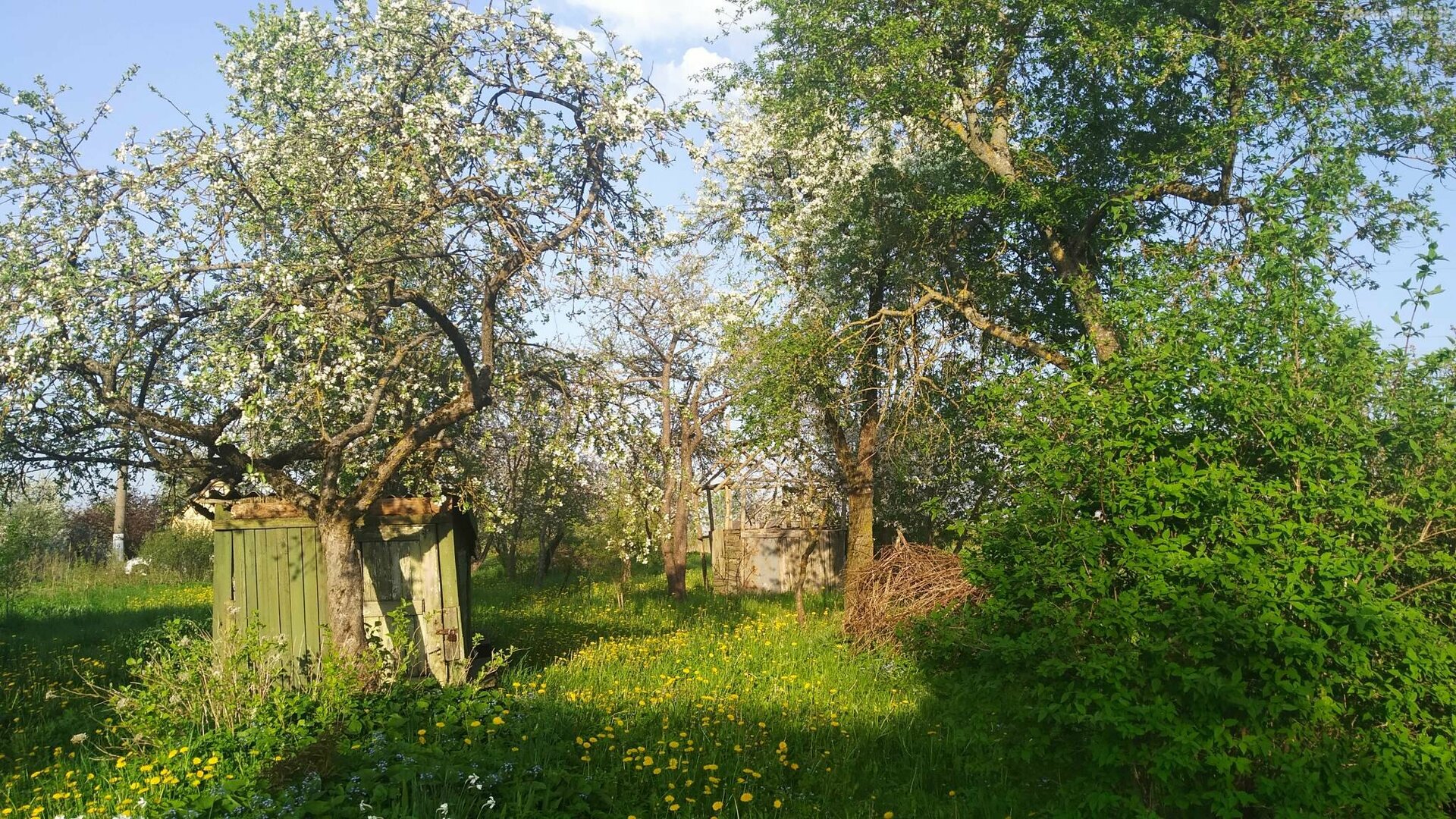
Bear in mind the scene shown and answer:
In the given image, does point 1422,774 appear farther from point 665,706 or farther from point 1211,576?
point 665,706

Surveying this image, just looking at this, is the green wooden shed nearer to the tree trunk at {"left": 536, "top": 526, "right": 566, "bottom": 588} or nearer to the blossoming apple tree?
the blossoming apple tree

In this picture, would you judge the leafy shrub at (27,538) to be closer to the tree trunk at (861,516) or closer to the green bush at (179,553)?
the green bush at (179,553)

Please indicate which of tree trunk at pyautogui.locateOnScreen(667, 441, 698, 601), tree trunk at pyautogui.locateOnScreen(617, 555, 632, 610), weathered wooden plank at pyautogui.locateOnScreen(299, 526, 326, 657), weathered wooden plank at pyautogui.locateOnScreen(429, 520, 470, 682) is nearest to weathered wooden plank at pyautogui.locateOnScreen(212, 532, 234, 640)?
weathered wooden plank at pyautogui.locateOnScreen(299, 526, 326, 657)

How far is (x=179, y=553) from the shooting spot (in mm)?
23906

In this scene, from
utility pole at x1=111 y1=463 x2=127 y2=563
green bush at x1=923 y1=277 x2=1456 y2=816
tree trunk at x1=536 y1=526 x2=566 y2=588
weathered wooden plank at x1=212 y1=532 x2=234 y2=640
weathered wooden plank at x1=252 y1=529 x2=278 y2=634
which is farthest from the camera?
utility pole at x1=111 y1=463 x2=127 y2=563

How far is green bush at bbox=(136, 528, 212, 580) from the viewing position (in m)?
23.7

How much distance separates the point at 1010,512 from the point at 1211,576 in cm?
128

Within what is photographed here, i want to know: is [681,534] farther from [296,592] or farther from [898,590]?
[296,592]

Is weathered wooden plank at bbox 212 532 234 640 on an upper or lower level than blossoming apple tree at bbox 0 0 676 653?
lower

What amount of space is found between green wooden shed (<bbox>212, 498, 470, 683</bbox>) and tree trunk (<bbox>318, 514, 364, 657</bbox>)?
0.27 m

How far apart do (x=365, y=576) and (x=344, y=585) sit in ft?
3.13

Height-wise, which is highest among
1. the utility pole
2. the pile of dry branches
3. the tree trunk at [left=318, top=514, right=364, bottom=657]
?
the utility pole

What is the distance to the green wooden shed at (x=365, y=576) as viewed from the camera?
9.16 meters

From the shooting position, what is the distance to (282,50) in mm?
8930
